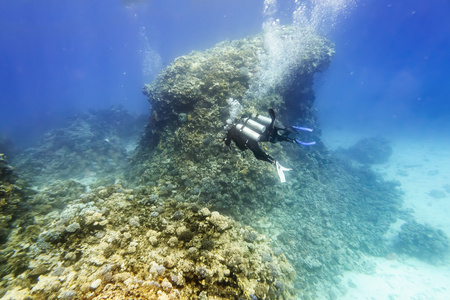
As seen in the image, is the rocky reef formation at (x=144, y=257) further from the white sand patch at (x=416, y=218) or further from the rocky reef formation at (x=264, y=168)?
the white sand patch at (x=416, y=218)

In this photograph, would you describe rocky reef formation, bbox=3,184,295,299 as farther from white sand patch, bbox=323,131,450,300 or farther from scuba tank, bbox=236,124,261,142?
white sand patch, bbox=323,131,450,300

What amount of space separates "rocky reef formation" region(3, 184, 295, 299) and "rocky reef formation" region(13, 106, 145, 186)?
7.85 meters

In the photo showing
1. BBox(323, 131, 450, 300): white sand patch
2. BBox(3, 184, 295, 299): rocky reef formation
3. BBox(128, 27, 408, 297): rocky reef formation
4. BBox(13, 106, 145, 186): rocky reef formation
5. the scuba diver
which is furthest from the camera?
BBox(13, 106, 145, 186): rocky reef formation

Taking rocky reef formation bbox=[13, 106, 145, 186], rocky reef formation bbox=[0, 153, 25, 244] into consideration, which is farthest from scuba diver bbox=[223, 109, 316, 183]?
rocky reef formation bbox=[13, 106, 145, 186]

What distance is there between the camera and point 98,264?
12.5ft

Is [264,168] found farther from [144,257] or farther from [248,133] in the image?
[144,257]

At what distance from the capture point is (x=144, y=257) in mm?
3885

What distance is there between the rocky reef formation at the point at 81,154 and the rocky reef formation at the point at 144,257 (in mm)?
7852

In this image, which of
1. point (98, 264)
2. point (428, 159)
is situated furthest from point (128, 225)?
point (428, 159)

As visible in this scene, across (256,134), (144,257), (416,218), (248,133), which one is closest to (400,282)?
(416,218)

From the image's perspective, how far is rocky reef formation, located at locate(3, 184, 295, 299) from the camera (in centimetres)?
330

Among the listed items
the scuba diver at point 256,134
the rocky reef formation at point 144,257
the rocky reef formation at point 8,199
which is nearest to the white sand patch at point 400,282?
the rocky reef formation at point 144,257

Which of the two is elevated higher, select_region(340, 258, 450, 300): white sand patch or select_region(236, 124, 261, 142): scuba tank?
select_region(236, 124, 261, 142): scuba tank

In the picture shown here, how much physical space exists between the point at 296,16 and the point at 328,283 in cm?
2697
